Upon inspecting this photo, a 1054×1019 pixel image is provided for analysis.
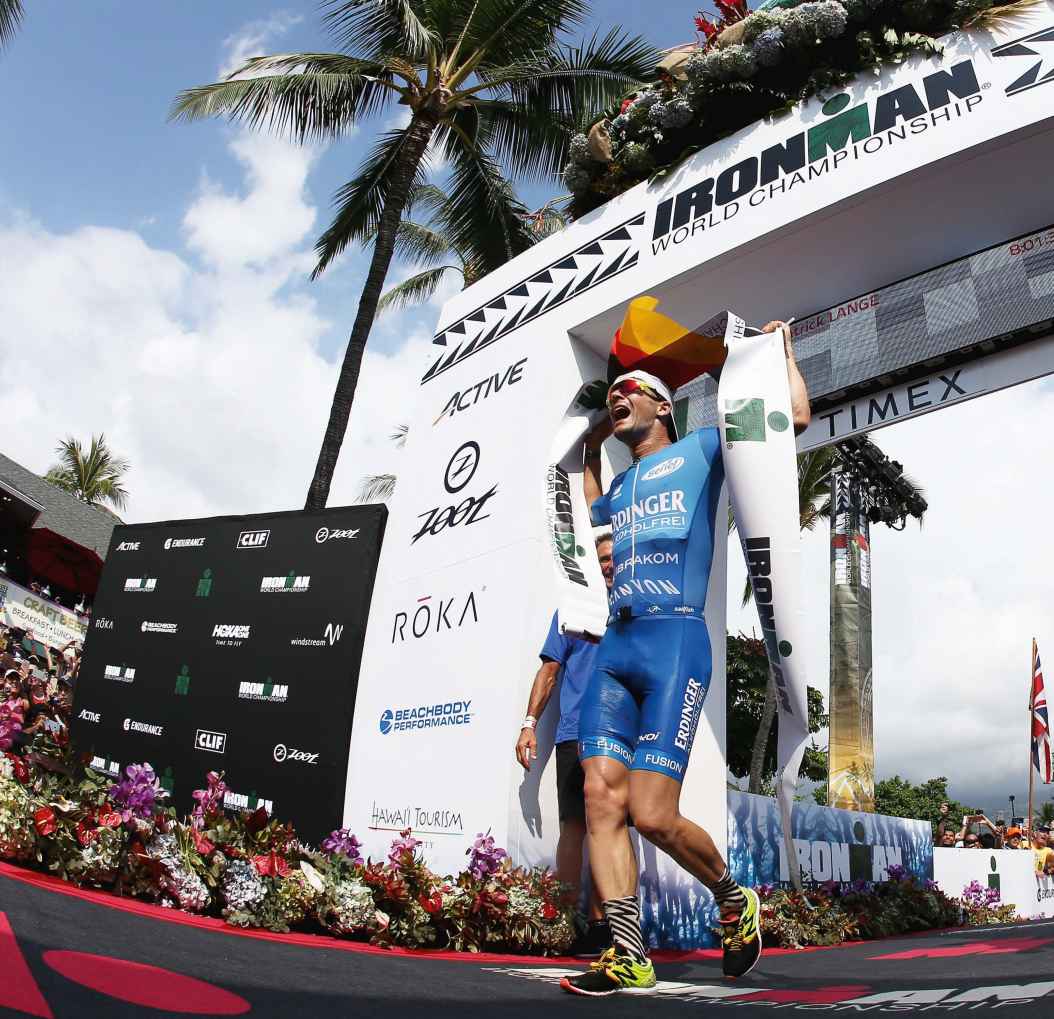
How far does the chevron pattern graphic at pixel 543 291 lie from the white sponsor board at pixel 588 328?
0.02m

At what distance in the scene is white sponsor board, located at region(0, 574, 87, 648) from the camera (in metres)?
13.6

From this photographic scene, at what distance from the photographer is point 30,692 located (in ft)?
27.1

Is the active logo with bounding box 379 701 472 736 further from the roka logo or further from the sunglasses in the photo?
the sunglasses

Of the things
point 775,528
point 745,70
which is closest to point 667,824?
point 775,528

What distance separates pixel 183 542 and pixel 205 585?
601 mm

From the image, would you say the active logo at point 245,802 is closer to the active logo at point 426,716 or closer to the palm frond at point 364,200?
the active logo at point 426,716

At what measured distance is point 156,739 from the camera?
6.49 meters

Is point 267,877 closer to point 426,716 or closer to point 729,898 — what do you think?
point 426,716

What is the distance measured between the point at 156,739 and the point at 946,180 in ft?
20.5

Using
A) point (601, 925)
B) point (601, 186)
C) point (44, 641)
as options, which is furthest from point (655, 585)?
point (44, 641)

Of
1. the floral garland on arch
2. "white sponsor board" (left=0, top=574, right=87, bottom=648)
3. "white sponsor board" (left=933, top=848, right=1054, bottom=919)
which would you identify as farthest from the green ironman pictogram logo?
"white sponsor board" (left=0, top=574, right=87, bottom=648)

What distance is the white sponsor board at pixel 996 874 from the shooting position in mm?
10812

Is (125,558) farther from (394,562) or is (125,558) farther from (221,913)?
(221,913)

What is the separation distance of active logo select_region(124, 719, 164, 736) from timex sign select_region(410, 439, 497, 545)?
7.84 ft
